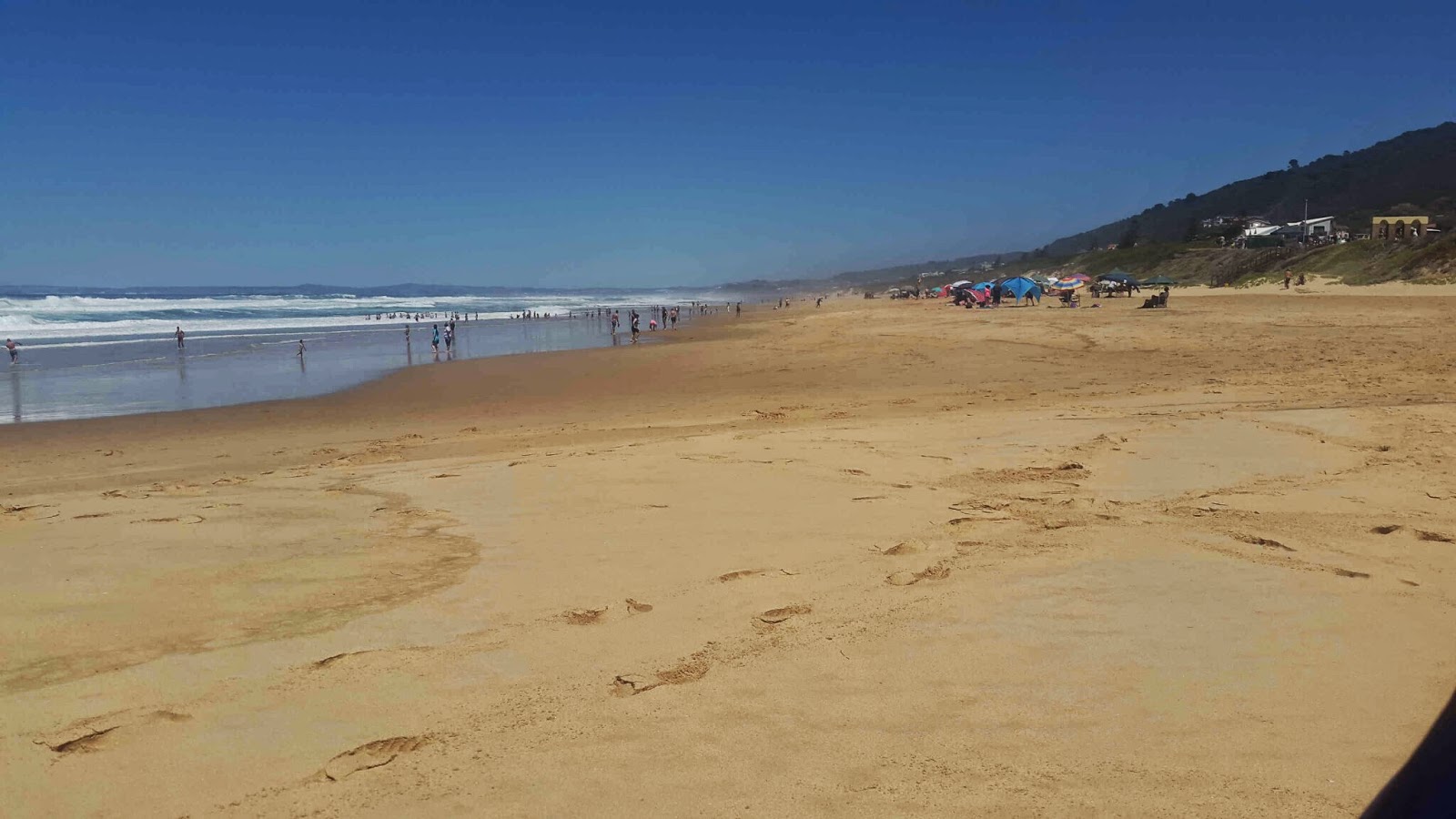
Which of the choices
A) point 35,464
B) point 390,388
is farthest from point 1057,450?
point 390,388

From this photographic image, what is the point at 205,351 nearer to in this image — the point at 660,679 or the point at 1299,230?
the point at 660,679

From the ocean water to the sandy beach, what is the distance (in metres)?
12.3

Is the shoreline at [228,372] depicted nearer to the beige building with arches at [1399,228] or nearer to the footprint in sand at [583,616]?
the footprint in sand at [583,616]

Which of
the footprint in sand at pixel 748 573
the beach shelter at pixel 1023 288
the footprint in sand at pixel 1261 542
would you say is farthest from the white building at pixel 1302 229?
the footprint in sand at pixel 748 573

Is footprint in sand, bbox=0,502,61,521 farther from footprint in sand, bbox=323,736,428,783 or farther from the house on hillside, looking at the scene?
the house on hillside

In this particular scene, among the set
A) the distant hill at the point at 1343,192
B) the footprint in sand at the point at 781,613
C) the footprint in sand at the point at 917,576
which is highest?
the distant hill at the point at 1343,192

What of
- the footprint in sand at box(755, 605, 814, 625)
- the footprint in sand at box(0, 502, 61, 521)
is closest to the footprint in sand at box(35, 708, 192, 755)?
the footprint in sand at box(755, 605, 814, 625)

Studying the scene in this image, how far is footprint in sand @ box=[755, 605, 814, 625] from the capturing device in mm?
4254

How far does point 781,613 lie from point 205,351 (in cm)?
3679

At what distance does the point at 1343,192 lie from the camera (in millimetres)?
120188

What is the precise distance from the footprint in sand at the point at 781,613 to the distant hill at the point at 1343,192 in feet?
283

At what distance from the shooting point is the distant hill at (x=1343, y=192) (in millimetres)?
91625

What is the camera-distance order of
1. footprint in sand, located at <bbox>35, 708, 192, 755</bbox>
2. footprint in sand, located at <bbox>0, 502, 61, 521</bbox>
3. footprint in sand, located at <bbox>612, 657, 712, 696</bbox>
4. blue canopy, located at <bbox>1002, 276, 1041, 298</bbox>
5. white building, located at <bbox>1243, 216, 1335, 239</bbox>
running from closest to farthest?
footprint in sand, located at <bbox>35, 708, 192, 755</bbox> < footprint in sand, located at <bbox>612, 657, 712, 696</bbox> < footprint in sand, located at <bbox>0, 502, 61, 521</bbox> < blue canopy, located at <bbox>1002, 276, 1041, 298</bbox> < white building, located at <bbox>1243, 216, 1335, 239</bbox>

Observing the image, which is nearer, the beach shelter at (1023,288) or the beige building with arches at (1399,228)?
the beach shelter at (1023,288)
